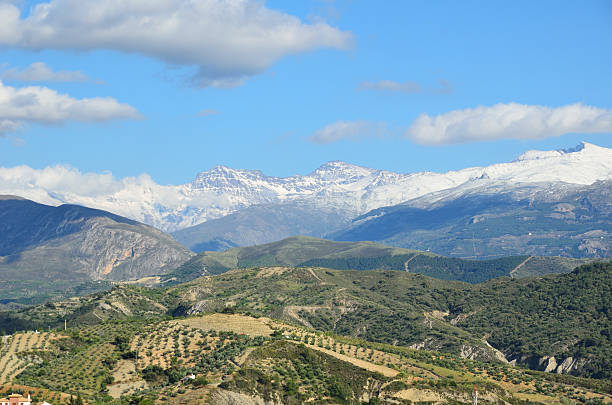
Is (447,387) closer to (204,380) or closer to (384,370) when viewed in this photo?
(384,370)

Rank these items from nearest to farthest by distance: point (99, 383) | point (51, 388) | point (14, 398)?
point (14, 398), point (51, 388), point (99, 383)

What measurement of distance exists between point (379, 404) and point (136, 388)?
1967 inches

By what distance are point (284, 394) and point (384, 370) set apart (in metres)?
32.4

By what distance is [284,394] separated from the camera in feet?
554

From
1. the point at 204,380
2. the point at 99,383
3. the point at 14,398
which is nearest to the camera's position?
the point at 14,398

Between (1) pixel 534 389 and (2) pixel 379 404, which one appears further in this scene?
(1) pixel 534 389

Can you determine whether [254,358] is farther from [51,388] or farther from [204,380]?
[51,388]

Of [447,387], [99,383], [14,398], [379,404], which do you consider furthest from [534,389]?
[14,398]

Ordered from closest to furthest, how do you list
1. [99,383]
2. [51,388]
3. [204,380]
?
[204,380]
[51,388]
[99,383]

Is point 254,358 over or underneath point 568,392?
over

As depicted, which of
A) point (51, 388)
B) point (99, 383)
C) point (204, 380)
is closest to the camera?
point (204, 380)

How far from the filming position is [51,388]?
176375 millimetres

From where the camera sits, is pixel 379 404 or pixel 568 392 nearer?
pixel 379 404

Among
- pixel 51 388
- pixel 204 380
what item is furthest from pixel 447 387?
pixel 51 388
